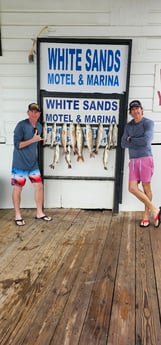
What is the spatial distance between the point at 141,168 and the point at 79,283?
187 centimetres

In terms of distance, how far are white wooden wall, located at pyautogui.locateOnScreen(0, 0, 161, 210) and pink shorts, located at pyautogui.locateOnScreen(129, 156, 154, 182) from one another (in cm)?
66

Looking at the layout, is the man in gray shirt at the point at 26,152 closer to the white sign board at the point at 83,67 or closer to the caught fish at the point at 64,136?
the caught fish at the point at 64,136

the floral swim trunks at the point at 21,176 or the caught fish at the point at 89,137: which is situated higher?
the caught fish at the point at 89,137

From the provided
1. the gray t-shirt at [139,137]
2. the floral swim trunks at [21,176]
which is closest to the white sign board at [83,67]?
the gray t-shirt at [139,137]

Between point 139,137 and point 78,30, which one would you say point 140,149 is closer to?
point 139,137

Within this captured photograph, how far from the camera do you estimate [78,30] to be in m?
4.16

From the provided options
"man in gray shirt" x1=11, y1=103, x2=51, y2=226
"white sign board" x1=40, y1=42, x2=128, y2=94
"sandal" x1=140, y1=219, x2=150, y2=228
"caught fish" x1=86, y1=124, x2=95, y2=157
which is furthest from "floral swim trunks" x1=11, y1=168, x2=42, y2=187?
"sandal" x1=140, y1=219, x2=150, y2=228

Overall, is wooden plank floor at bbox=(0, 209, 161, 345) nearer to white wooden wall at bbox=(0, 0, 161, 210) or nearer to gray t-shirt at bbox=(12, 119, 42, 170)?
gray t-shirt at bbox=(12, 119, 42, 170)

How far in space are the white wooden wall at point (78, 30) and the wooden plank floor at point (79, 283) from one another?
186 centimetres

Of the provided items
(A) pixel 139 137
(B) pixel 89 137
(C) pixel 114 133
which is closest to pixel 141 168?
(A) pixel 139 137

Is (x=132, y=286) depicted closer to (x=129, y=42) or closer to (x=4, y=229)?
(x=4, y=229)

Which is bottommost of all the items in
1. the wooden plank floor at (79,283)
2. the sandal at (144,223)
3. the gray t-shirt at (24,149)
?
the wooden plank floor at (79,283)

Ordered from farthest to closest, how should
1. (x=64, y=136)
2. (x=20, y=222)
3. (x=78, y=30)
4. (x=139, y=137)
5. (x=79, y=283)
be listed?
1. (x=64, y=136)
2. (x=78, y=30)
3. (x=20, y=222)
4. (x=139, y=137)
5. (x=79, y=283)

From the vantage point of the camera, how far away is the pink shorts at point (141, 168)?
12.8 ft
